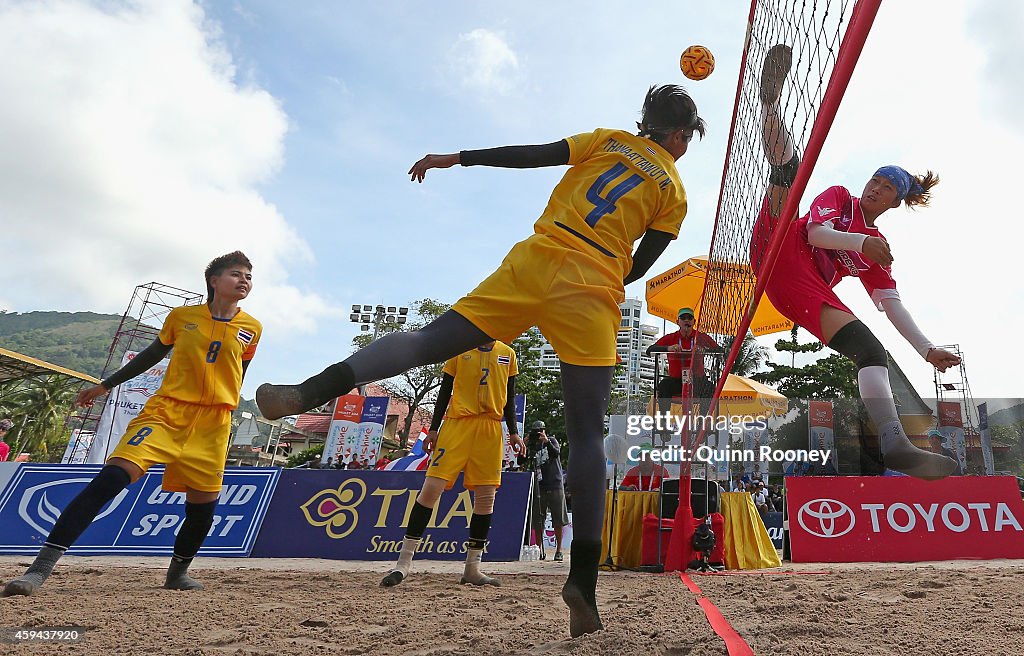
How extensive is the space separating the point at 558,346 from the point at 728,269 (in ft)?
9.59

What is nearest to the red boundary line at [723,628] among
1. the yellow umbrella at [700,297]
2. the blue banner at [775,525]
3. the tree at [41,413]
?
the yellow umbrella at [700,297]

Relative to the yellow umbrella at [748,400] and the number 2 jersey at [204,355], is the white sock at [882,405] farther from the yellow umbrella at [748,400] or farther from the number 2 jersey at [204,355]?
the yellow umbrella at [748,400]

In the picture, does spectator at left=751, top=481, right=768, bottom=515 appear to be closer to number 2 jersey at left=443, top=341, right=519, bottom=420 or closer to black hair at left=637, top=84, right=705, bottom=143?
number 2 jersey at left=443, top=341, right=519, bottom=420

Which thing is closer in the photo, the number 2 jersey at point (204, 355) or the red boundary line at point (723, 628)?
the red boundary line at point (723, 628)

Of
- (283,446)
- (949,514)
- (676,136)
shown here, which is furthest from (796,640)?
(283,446)

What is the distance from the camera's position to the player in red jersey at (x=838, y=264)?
2764 mm

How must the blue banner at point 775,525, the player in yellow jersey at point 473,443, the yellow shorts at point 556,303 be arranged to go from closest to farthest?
the yellow shorts at point 556,303, the player in yellow jersey at point 473,443, the blue banner at point 775,525

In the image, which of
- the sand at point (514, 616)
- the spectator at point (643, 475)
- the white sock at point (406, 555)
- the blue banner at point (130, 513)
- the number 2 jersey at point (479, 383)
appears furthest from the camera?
the spectator at point (643, 475)

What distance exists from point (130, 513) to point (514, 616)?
5303mm

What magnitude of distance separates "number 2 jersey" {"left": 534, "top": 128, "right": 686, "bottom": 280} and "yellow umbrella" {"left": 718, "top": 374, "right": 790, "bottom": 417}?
8.24 meters

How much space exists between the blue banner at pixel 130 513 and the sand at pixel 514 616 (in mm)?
2160

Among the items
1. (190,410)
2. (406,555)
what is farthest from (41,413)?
(406,555)

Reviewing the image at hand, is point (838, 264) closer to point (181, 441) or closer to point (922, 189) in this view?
point (922, 189)

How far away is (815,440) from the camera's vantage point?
13.0m
